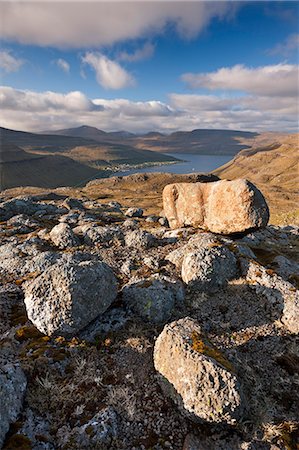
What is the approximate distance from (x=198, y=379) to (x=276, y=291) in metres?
8.91

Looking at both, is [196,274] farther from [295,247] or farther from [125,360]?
[295,247]

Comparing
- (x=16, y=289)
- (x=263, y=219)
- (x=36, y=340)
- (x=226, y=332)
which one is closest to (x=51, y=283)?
(x=36, y=340)

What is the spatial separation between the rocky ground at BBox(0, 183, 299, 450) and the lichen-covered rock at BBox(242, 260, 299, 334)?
0.20 ft

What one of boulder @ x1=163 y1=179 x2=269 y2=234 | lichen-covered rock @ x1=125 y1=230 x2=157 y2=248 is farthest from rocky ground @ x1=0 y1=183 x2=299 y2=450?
boulder @ x1=163 y1=179 x2=269 y2=234

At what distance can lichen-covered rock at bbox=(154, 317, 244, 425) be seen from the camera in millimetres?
10438

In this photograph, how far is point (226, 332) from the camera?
15.4 metres

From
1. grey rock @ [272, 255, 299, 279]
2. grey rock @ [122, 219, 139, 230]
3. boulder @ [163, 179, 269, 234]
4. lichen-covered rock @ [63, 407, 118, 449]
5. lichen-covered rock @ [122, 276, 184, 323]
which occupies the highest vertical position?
boulder @ [163, 179, 269, 234]

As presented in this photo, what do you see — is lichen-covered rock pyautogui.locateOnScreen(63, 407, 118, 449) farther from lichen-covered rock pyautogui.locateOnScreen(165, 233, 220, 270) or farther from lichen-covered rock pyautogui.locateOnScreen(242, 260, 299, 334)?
lichen-covered rock pyautogui.locateOnScreen(165, 233, 220, 270)

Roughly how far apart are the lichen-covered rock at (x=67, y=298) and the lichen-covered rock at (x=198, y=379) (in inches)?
180

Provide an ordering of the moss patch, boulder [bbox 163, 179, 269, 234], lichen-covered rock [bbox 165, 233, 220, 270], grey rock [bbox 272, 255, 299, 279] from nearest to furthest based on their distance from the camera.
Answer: the moss patch, lichen-covered rock [bbox 165, 233, 220, 270], grey rock [bbox 272, 255, 299, 279], boulder [bbox 163, 179, 269, 234]

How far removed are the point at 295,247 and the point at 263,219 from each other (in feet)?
39.8

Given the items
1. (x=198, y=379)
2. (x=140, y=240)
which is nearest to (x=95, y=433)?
(x=198, y=379)

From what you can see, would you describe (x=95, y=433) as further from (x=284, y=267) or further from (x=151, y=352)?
(x=284, y=267)

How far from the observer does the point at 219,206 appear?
27812 mm
